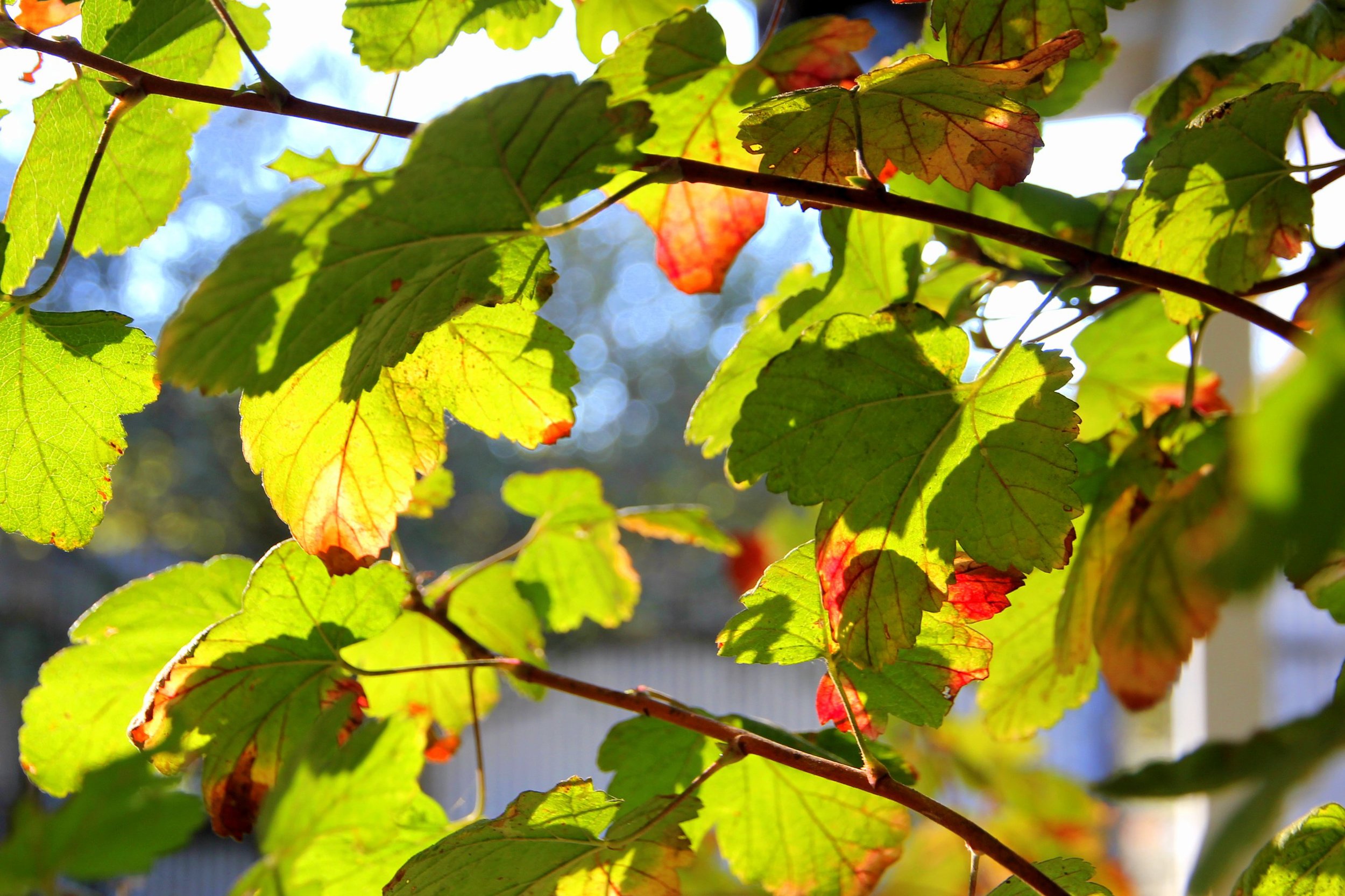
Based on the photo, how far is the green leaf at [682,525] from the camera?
22.6 inches

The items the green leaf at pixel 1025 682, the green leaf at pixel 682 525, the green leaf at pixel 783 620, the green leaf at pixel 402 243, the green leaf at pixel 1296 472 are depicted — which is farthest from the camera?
the green leaf at pixel 682 525

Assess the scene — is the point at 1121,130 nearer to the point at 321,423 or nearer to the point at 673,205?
the point at 673,205

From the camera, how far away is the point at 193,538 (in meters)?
4.11

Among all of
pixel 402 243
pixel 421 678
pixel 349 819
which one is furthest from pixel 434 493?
pixel 402 243

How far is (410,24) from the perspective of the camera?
1.19 feet

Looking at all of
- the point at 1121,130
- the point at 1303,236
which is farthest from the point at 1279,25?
the point at 1303,236

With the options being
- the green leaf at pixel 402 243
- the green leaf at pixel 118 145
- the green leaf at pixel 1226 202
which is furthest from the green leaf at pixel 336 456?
the green leaf at pixel 1226 202

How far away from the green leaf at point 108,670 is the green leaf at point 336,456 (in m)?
0.13

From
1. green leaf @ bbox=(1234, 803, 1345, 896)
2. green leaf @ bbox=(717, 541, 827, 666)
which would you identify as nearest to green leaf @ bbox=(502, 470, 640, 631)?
green leaf @ bbox=(717, 541, 827, 666)

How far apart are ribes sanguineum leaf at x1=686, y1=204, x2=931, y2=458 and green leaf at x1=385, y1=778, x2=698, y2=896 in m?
0.17

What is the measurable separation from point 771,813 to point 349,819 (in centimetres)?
17

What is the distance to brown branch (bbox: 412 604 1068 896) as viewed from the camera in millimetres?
291

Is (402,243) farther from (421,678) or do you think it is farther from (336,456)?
(421,678)

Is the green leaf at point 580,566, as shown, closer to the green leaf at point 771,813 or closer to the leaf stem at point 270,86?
the green leaf at point 771,813
